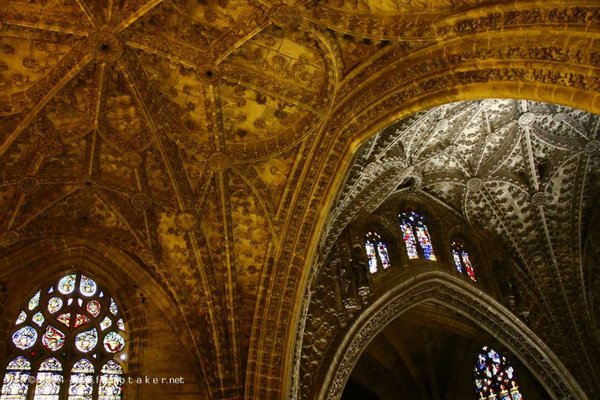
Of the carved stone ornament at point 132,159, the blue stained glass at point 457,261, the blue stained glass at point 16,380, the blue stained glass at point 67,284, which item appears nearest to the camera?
the blue stained glass at point 16,380

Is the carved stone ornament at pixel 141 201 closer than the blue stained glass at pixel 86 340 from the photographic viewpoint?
No

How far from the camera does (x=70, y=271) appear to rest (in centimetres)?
1142

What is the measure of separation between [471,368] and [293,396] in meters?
7.48

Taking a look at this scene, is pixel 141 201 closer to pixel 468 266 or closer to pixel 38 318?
pixel 38 318

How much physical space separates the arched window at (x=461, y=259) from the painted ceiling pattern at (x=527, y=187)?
63 cm

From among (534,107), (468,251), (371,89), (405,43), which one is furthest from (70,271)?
(534,107)

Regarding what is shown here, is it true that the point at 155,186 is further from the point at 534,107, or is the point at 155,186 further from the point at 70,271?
the point at 534,107

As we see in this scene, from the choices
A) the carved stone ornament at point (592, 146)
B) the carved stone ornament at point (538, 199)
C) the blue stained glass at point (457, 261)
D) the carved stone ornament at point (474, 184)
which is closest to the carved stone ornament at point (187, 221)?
the blue stained glass at point (457, 261)

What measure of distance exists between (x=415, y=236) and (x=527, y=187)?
2.78m

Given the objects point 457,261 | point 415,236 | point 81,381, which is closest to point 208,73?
point 81,381

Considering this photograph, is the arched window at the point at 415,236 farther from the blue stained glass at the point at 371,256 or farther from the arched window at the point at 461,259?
the blue stained glass at the point at 371,256

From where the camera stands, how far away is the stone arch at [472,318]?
12.1 m

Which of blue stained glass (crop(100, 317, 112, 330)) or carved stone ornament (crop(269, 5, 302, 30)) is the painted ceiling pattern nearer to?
carved stone ornament (crop(269, 5, 302, 30))

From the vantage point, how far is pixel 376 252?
1323 cm
